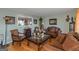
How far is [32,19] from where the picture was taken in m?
1.98

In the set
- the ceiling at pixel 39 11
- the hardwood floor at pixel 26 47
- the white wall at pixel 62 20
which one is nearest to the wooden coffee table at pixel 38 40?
the hardwood floor at pixel 26 47

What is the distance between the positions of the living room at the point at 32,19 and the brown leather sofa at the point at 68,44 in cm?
7

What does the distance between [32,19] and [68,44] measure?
766 millimetres

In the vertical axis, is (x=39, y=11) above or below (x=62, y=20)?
above

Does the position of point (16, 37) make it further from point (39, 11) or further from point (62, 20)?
point (62, 20)

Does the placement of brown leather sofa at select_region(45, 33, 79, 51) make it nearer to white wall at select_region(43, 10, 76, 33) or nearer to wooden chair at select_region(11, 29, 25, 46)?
white wall at select_region(43, 10, 76, 33)

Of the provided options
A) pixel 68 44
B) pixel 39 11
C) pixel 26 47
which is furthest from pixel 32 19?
pixel 68 44

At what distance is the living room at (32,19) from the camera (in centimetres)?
194

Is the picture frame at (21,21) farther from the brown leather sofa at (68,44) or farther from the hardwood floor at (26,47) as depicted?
the brown leather sofa at (68,44)
